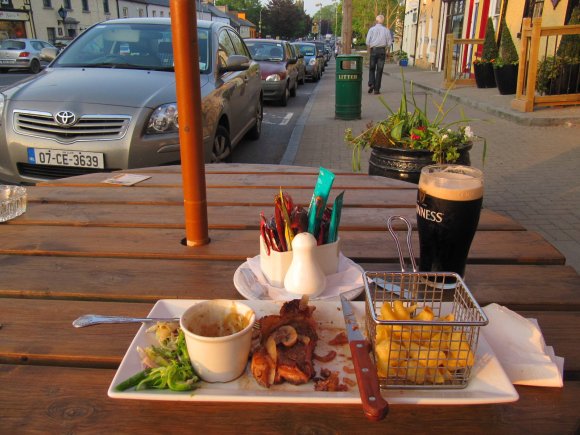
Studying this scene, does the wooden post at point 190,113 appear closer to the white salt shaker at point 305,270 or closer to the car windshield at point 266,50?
the white salt shaker at point 305,270

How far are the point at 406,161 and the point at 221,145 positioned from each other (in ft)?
8.90

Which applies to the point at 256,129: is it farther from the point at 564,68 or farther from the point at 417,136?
the point at 564,68

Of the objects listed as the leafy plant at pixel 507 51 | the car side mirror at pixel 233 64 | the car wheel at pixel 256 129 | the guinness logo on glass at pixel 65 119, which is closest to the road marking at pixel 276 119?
the car wheel at pixel 256 129

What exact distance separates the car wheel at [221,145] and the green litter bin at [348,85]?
4545mm

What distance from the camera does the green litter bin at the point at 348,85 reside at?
9.11 meters

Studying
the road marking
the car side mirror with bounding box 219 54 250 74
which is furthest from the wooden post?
the road marking

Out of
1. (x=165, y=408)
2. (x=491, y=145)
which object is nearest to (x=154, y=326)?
(x=165, y=408)

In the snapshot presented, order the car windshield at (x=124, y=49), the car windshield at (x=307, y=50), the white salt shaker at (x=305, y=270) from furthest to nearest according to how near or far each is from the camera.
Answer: the car windshield at (x=307, y=50), the car windshield at (x=124, y=49), the white salt shaker at (x=305, y=270)

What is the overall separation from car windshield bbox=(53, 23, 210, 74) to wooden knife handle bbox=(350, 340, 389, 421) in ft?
14.2

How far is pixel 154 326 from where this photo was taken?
990 mm

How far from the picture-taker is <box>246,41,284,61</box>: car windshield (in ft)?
40.1

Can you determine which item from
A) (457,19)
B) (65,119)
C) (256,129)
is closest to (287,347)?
(65,119)

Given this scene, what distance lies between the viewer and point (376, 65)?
13484mm

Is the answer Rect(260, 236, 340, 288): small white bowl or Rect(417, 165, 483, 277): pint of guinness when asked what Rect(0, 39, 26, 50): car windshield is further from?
Rect(417, 165, 483, 277): pint of guinness
